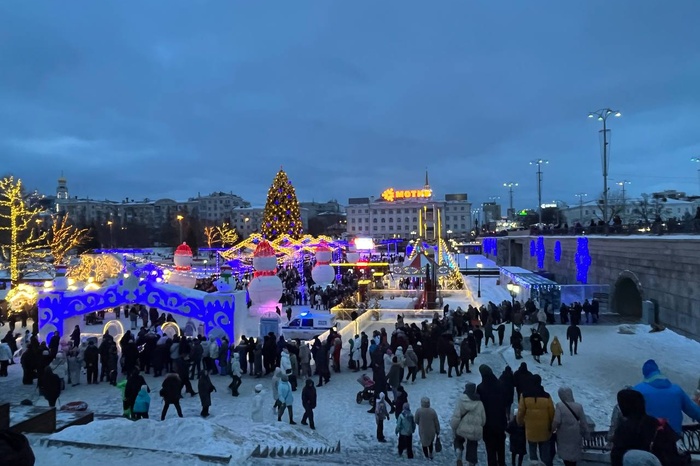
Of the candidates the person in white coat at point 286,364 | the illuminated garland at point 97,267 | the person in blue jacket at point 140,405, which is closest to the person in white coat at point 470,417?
the person in blue jacket at point 140,405

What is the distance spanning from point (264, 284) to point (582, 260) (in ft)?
57.3

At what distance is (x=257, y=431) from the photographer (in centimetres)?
725

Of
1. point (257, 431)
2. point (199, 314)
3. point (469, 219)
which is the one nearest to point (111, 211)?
point (469, 219)

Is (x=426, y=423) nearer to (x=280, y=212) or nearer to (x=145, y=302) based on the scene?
(x=145, y=302)

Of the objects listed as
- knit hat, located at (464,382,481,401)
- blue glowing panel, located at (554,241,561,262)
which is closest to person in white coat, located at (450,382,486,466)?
knit hat, located at (464,382,481,401)

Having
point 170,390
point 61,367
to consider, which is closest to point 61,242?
point 61,367

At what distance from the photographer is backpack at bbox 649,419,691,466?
12.9 feet

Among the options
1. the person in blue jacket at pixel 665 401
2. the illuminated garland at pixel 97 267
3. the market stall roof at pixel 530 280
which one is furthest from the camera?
the illuminated garland at pixel 97 267

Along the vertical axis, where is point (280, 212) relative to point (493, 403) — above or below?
above

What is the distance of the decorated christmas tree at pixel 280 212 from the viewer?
142 ft

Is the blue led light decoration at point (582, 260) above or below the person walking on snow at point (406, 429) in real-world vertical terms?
above

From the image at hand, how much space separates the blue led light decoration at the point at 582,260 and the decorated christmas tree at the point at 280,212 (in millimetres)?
24765

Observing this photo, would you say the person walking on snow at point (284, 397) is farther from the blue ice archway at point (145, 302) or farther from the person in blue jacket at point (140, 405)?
the blue ice archway at point (145, 302)

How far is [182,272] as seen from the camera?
77.9 ft
